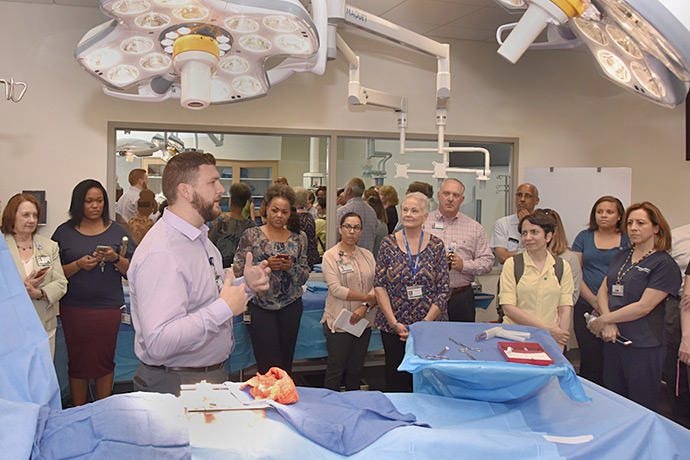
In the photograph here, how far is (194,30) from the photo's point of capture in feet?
4.89

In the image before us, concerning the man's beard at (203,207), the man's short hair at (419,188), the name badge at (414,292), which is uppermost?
the man's short hair at (419,188)

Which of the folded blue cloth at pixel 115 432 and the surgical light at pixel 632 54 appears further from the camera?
the folded blue cloth at pixel 115 432

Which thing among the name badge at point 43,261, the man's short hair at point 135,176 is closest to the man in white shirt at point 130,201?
the man's short hair at point 135,176

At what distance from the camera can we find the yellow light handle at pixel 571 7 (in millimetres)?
1078

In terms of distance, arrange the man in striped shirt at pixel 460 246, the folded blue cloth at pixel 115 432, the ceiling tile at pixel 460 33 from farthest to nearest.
→ the ceiling tile at pixel 460 33, the man in striped shirt at pixel 460 246, the folded blue cloth at pixel 115 432

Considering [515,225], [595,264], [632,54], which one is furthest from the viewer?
[515,225]

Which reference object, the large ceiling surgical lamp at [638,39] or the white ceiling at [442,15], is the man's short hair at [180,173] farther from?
the white ceiling at [442,15]

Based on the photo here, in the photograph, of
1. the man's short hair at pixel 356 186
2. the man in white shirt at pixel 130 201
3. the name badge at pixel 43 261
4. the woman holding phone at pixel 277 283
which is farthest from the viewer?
the man's short hair at pixel 356 186

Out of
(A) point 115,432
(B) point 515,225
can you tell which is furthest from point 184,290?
(B) point 515,225

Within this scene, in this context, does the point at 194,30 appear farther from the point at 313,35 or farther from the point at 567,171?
the point at 567,171

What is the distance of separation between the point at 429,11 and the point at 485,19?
1.74 ft

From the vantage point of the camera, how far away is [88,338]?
3.32m

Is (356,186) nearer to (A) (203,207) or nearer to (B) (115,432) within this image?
(A) (203,207)

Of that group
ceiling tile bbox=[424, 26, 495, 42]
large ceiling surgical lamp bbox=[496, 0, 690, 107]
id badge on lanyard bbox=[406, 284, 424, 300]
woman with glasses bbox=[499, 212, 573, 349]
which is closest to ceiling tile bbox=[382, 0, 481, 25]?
ceiling tile bbox=[424, 26, 495, 42]
